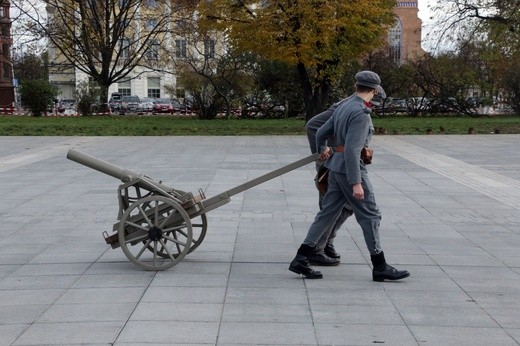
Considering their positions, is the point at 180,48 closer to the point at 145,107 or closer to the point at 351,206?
the point at 145,107

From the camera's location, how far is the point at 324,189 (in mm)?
6754

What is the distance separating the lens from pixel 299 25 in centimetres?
2742

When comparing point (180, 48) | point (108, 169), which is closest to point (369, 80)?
point (108, 169)

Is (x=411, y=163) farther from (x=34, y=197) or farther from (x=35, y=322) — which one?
(x=35, y=322)

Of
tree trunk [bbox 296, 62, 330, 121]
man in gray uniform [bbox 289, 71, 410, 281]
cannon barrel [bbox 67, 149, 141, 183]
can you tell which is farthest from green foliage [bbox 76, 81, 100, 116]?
man in gray uniform [bbox 289, 71, 410, 281]

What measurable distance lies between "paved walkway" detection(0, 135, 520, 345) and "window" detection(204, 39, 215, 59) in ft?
108

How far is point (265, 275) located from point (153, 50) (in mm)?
45619

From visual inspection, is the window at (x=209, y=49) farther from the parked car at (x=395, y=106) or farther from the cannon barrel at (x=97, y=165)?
the cannon barrel at (x=97, y=165)

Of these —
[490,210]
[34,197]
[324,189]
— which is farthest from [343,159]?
[34,197]

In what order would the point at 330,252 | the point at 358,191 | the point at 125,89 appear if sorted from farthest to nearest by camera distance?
the point at 125,89
the point at 330,252
the point at 358,191

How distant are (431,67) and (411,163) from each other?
31.6m

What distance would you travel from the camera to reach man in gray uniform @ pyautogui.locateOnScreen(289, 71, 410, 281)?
615 centimetres

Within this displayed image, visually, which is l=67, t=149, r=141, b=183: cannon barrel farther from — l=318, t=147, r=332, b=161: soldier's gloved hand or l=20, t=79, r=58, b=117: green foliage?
l=20, t=79, r=58, b=117: green foliage

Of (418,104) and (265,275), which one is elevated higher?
(418,104)
